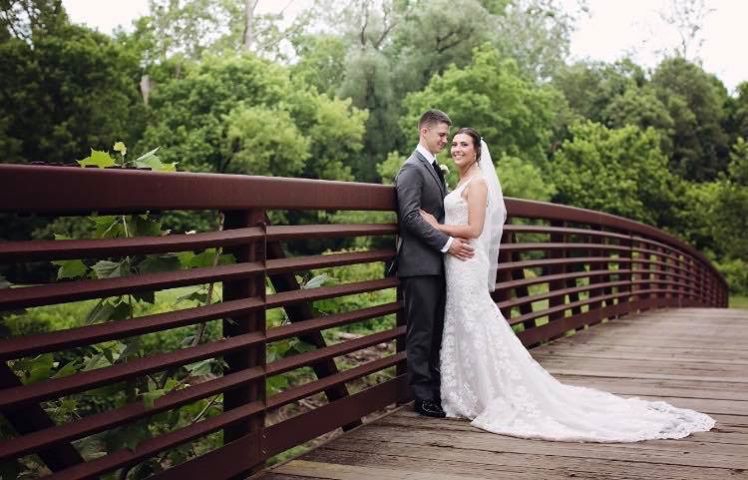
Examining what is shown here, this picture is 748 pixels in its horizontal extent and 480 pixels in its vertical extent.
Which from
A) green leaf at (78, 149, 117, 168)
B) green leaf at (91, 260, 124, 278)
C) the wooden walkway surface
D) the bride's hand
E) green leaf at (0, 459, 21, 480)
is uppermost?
green leaf at (78, 149, 117, 168)

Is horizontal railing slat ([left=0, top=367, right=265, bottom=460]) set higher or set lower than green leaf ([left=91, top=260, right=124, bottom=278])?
lower

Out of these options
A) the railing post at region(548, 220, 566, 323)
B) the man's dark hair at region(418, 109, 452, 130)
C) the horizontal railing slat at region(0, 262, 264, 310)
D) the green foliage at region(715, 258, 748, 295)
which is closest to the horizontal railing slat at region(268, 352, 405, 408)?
the horizontal railing slat at region(0, 262, 264, 310)

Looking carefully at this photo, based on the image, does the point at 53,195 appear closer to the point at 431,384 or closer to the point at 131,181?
the point at 131,181

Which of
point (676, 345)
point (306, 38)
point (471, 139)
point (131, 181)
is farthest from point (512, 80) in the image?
point (131, 181)

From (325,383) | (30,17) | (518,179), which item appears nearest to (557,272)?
(325,383)

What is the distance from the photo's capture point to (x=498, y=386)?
545cm

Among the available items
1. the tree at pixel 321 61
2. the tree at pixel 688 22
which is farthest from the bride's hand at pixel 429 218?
the tree at pixel 688 22

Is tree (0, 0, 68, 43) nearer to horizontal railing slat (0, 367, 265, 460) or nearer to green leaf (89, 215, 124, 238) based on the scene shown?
green leaf (89, 215, 124, 238)

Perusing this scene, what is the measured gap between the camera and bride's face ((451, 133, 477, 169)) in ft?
18.6

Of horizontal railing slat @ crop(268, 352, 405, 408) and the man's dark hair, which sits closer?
horizontal railing slat @ crop(268, 352, 405, 408)

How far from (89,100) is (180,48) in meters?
16.3

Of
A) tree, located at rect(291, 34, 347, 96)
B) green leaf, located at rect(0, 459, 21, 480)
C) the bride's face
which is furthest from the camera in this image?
tree, located at rect(291, 34, 347, 96)

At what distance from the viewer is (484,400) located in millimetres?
5344

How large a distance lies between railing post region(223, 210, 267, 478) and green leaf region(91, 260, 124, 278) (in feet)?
1.70
